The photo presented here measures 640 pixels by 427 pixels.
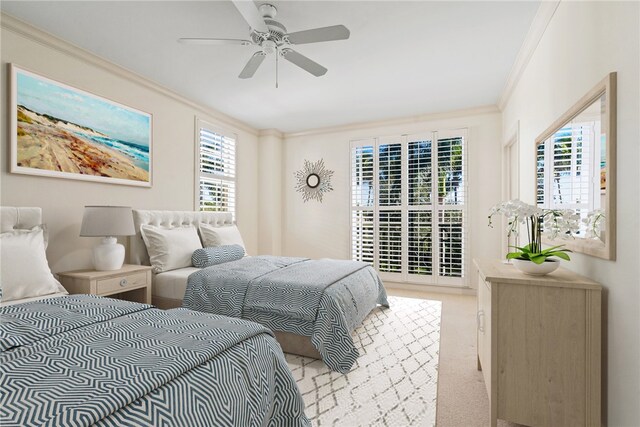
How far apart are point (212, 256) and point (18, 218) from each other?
4.99ft

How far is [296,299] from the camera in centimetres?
245

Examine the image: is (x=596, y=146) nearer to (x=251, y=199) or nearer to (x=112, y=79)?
(x=112, y=79)

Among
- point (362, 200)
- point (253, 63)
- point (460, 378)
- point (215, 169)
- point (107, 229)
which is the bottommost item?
point (460, 378)

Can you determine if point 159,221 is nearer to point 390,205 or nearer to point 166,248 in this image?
point 166,248

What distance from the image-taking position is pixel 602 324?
1.52m

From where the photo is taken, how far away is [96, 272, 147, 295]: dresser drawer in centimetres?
261

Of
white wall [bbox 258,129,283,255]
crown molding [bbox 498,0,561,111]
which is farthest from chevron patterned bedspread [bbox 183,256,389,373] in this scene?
crown molding [bbox 498,0,561,111]

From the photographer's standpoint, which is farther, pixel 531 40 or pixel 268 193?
pixel 268 193

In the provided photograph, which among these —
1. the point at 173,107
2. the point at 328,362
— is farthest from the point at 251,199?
the point at 328,362

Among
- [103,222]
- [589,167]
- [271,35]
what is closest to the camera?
[589,167]

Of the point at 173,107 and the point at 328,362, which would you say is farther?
the point at 173,107

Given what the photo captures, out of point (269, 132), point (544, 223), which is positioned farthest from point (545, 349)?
point (269, 132)

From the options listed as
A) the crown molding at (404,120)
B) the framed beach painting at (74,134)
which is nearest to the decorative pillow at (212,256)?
the framed beach painting at (74,134)

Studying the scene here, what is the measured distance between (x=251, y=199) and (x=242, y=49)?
111 inches
